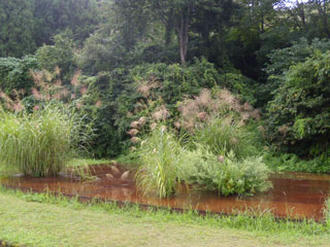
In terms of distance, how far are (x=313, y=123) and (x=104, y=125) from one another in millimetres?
6097

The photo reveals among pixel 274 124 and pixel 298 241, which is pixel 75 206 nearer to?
pixel 298 241

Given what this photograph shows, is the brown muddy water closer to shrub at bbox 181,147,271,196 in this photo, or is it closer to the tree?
shrub at bbox 181,147,271,196

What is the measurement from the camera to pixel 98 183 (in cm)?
688

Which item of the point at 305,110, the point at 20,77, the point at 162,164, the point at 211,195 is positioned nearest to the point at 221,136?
the point at 211,195

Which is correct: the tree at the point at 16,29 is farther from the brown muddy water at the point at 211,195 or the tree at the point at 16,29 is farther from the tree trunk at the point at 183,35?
the brown muddy water at the point at 211,195

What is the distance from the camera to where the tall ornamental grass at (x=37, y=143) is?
23.1 feet

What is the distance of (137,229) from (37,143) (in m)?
3.56

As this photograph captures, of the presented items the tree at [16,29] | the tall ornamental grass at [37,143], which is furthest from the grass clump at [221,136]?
the tree at [16,29]

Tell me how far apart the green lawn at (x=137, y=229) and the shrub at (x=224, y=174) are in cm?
106

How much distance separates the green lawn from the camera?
3715 millimetres

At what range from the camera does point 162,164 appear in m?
5.54

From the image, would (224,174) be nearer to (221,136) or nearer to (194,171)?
(194,171)

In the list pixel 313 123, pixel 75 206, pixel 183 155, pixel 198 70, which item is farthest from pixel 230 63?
pixel 75 206

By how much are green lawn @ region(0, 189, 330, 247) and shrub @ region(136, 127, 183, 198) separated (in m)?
0.75
